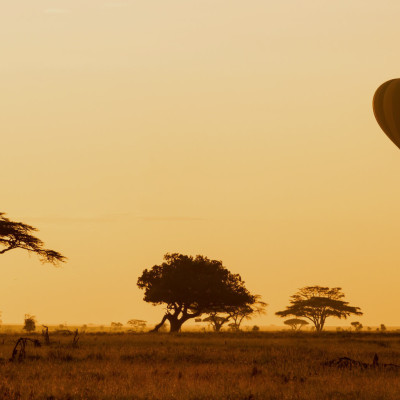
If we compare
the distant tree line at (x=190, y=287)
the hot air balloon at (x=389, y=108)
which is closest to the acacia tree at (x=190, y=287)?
the distant tree line at (x=190, y=287)

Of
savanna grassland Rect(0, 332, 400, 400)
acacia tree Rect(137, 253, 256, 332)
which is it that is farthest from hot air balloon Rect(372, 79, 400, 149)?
acacia tree Rect(137, 253, 256, 332)

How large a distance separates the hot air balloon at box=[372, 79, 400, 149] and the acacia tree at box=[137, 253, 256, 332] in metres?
41.3

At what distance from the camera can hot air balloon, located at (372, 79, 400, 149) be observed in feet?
139

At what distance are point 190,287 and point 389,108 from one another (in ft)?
141

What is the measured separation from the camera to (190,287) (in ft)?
271

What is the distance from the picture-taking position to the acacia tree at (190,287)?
3263 inches

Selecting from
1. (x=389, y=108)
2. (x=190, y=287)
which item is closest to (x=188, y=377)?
(x=389, y=108)

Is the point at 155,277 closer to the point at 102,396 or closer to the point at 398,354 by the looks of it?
the point at 398,354

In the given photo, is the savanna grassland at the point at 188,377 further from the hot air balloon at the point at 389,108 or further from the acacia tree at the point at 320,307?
the acacia tree at the point at 320,307

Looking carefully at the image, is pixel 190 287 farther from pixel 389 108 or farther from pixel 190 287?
pixel 389 108

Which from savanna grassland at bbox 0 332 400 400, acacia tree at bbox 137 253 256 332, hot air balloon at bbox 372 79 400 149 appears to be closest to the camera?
savanna grassland at bbox 0 332 400 400

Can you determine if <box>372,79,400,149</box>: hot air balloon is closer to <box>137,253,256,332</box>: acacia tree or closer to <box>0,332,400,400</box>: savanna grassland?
<box>0,332,400,400</box>: savanna grassland

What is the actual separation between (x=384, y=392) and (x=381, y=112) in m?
26.5

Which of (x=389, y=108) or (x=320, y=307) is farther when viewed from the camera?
(x=320, y=307)
